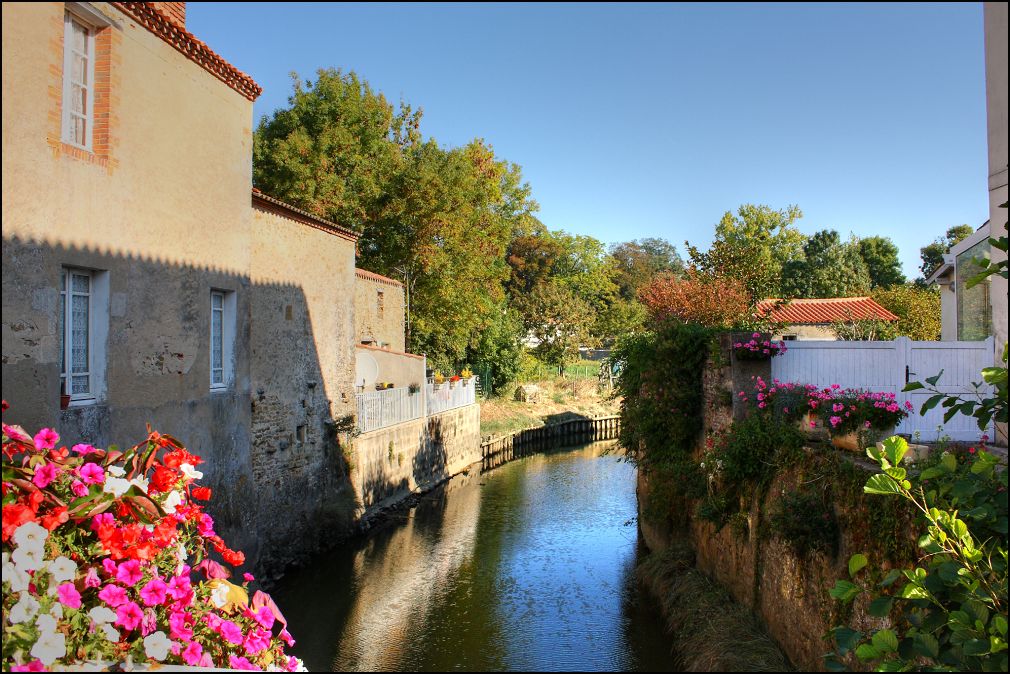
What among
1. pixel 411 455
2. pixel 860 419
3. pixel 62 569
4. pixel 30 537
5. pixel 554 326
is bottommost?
pixel 411 455

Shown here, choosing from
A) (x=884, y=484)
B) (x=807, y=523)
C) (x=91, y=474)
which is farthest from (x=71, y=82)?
(x=807, y=523)

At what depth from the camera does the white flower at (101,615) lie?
3.24 metres

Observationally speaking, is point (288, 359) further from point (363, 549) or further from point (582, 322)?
point (582, 322)

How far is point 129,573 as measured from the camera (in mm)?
3469

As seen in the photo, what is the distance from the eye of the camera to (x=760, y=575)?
9023 mm

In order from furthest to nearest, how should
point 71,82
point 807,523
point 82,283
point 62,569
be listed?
point 807,523 < point 82,283 < point 71,82 < point 62,569

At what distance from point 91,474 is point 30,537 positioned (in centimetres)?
48

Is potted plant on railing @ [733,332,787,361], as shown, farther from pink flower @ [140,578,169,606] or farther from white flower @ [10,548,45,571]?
white flower @ [10,548,45,571]

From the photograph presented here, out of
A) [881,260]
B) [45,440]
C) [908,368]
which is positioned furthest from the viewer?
[881,260]

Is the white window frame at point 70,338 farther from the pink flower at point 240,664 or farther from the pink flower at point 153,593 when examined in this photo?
the pink flower at point 240,664

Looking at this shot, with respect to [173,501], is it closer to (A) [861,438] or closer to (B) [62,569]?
(B) [62,569]

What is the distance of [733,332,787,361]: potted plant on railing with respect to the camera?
32.7 ft

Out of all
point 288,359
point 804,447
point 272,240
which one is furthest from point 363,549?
point 804,447

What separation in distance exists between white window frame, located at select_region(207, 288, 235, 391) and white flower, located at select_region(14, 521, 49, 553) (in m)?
6.66
